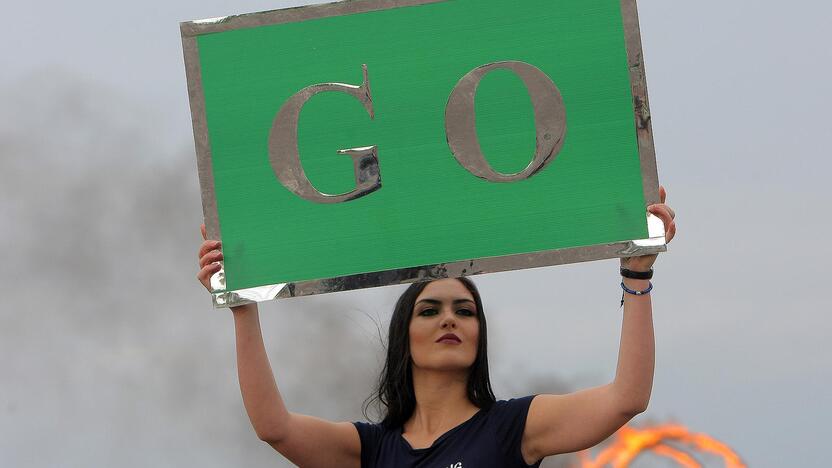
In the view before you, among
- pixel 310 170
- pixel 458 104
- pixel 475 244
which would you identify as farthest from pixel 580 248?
pixel 310 170

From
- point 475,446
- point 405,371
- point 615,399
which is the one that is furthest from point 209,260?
point 615,399

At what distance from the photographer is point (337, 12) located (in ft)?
19.3

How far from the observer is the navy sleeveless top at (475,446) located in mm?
5719

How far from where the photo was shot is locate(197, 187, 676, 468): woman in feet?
18.0

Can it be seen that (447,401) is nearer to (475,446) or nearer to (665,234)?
(475,446)

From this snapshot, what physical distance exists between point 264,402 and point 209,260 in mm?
612

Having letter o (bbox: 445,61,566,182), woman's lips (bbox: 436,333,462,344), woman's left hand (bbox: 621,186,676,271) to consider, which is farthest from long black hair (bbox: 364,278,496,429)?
woman's left hand (bbox: 621,186,676,271)

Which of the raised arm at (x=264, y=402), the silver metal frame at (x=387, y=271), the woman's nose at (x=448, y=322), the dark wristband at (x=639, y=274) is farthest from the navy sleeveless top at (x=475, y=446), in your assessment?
the dark wristband at (x=639, y=274)

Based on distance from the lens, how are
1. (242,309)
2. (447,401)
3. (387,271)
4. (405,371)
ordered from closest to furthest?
(387,271) → (242,309) → (447,401) → (405,371)

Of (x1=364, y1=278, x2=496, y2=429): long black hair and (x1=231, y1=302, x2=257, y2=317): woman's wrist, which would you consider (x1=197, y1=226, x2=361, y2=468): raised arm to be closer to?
(x1=231, y1=302, x2=257, y2=317): woman's wrist

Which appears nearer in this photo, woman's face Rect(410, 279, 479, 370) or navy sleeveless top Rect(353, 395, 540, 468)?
navy sleeveless top Rect(353, 395, 540, 468)

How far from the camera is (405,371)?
6.16 meters

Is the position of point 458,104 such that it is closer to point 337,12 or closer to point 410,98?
point 410,98

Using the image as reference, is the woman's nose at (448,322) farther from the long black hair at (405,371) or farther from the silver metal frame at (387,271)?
the silver metal frame at (387,271)
